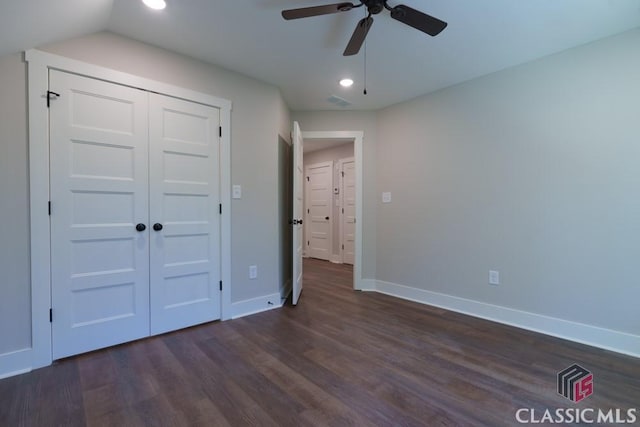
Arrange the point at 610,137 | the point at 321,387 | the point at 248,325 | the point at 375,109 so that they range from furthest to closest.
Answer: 1. the point at 375,109
2. the point at 248,325
3. the point at 610,137
4. the point at 321,387

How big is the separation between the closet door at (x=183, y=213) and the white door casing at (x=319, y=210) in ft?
11.8

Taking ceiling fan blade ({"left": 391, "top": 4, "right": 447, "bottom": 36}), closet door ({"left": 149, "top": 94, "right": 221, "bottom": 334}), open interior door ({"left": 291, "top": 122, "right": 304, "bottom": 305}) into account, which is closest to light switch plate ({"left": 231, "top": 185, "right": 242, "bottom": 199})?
closet door ({"left": 149, "top": 94, "right": 221, "bottom": 334})

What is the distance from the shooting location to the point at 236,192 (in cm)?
285

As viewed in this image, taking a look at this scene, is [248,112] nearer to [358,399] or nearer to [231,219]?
[231,219]

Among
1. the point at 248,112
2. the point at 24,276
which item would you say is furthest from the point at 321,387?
the point at 248,112

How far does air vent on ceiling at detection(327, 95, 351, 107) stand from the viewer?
344cm

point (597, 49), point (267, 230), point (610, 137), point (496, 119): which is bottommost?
point (267, 230)

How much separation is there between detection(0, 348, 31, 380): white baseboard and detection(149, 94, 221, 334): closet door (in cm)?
73

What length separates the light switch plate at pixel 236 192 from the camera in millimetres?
2824

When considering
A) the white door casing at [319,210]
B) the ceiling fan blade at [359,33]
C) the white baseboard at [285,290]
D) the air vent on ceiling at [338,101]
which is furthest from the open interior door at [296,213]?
the white door casing at [319,210]

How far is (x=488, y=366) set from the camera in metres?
1.97

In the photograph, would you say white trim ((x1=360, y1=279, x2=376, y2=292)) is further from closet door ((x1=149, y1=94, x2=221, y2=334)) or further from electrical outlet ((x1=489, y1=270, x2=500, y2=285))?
closet door ((x1=149, y1=94, x2=221, y2=334))

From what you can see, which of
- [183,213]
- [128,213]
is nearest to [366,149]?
[183,213]

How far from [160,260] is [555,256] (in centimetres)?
338
